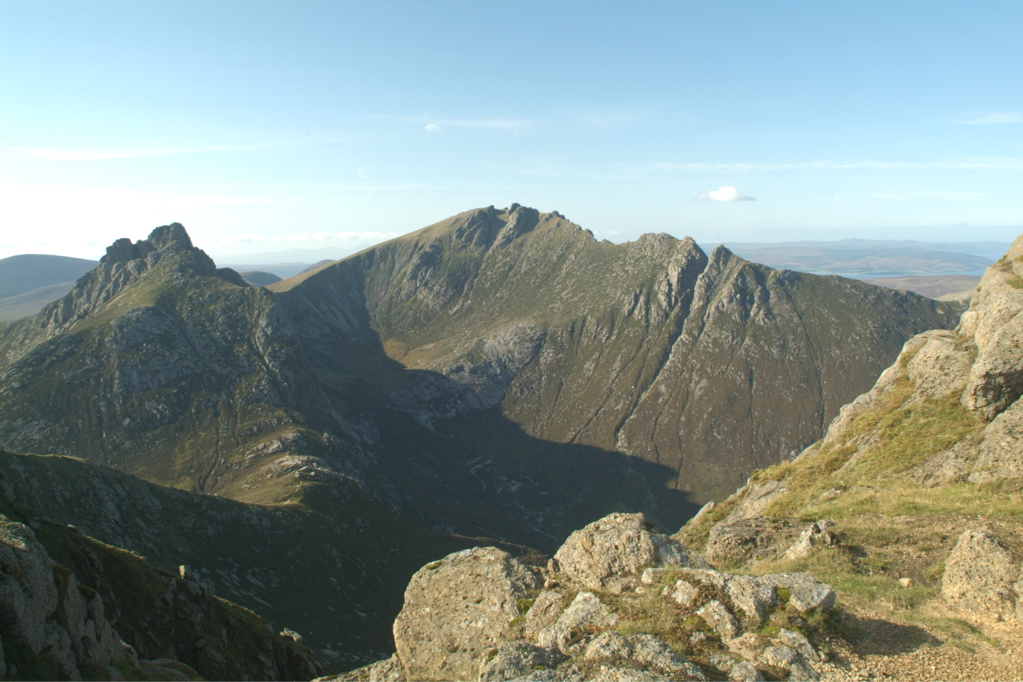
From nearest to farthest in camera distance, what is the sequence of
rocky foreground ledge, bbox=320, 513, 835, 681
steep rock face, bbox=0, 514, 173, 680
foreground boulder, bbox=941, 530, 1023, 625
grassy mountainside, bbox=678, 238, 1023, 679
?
rocky foreground ledge, bbox=320, 513, 835, 681 → foreground boulder, bbox=941, 530, 1023, 625 → grassy mountainside, bbox=678, 238, 1023, 679 → steep rock face, bbox=0, 514, 173, 680

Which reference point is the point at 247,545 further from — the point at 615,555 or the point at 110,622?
the point at 615,555

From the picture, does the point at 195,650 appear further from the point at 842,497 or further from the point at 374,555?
the point at 374,555

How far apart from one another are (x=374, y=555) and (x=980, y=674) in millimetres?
129345

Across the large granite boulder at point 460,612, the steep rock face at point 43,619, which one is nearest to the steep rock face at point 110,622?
the steep rock face at point 43,619

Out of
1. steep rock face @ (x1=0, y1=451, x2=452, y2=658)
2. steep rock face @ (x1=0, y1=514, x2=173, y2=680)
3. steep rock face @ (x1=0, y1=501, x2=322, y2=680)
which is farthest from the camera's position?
steep rock face @ (x1=0, y1=451, x2=452, y2=658)

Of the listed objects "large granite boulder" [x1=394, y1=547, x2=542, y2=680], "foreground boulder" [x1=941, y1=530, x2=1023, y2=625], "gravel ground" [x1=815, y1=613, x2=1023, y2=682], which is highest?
"foreground boulder" [x1=941, y1=530, x2=1023, y2=625]

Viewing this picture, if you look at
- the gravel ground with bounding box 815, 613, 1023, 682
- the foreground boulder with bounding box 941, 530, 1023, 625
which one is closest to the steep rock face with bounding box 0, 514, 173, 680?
the gravel ground with bounding box 815, 613, 1023, 682

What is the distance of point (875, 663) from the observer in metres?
14.3

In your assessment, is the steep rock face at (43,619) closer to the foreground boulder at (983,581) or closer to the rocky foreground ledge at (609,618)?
the rocky foreground ledge at (609,618)

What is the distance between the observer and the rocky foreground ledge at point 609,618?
572 inches

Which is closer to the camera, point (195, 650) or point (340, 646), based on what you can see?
point (195, 650)

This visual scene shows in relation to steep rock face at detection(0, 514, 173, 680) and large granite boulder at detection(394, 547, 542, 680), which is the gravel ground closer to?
large granite boulder at detection(394, 547, 542, 680)

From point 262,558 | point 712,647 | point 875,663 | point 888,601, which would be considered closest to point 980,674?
point 875,663

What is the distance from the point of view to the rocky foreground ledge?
47.7 feet
